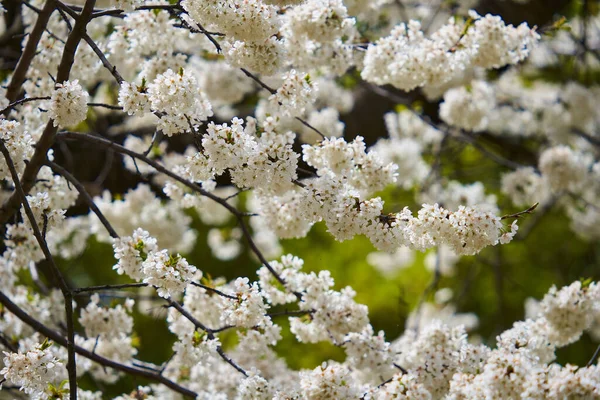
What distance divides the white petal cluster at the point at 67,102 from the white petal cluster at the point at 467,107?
9.20ft

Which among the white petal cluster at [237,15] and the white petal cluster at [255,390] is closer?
the white petal cluster at [237,15]

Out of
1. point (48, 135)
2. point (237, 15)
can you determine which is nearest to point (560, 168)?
point (237, 15)

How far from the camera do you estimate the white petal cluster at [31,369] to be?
2.49 metres

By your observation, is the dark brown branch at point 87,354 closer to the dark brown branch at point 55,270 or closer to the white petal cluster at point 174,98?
the dark brown branch at point 55,270

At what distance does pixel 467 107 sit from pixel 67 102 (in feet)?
9.54

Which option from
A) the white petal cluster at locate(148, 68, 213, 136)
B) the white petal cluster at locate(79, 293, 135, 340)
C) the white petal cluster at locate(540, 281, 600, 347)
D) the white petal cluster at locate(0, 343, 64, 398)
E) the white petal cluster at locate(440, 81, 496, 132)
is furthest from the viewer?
the white petal cluster at locate(440, 81, 496, 132)

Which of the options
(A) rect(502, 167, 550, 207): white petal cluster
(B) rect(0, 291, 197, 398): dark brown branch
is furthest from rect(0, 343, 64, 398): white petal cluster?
(A) rect(502, 167, 550, 207): white petal cluster

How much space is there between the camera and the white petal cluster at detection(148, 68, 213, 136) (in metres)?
2.37

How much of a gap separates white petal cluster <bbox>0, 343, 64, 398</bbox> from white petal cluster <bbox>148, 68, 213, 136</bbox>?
93 cm

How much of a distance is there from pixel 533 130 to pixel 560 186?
4.74 ft

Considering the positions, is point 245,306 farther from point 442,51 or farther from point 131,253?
point 442,51

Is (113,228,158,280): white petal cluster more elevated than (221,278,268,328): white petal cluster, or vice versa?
(113,228,158,280): white petal cluster

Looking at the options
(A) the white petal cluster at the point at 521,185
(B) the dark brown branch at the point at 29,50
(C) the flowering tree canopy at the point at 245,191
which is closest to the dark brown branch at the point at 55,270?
(C) the flowering tree canopy at the point at 245,191

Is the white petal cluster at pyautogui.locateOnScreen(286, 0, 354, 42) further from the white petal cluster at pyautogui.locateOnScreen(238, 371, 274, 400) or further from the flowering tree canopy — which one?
the white petal cluster at pyautogui.locateOnScreen(238, 371, 274, 400)
